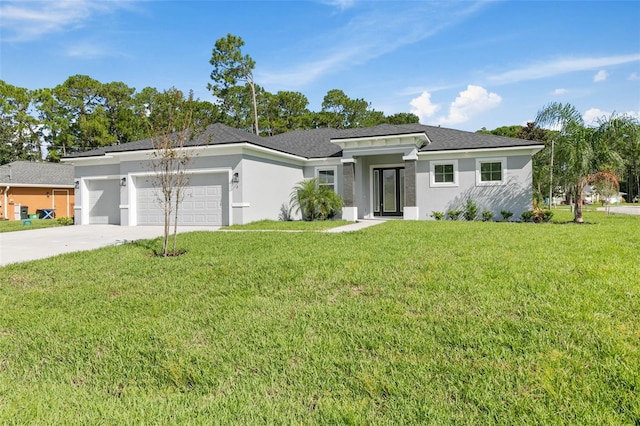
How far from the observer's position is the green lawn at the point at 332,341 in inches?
108

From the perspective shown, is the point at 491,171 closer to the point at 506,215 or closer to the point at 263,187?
the point at 506,215

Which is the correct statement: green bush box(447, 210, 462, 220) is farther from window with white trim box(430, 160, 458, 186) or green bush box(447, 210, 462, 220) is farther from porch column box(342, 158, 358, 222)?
porch column box(342, 158, 358, 222)

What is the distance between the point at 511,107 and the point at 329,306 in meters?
15.7

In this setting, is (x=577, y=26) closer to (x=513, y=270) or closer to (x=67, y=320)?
(x=513, y=270)

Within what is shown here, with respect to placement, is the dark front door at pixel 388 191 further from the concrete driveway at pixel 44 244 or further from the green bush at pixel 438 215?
the concrete driveway at pixel 44 244

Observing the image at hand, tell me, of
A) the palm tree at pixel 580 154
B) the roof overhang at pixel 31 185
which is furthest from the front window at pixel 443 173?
the roof overhang at pixel 31 185

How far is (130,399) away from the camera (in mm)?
2973

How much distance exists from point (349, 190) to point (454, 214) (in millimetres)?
4559

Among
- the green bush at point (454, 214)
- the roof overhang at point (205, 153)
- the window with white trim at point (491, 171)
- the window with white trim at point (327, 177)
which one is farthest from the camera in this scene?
the window with white trim at point (327, 177)

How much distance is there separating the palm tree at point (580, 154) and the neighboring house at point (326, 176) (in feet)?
3.99

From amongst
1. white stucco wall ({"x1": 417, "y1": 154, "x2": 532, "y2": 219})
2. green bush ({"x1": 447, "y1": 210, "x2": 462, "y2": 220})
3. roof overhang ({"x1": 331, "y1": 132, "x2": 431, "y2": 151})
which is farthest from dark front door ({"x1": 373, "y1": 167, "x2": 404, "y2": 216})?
green bush ({"x1": 447, "y1": 210, "x2": 462, "y2": 220})

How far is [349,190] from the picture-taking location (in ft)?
53.7

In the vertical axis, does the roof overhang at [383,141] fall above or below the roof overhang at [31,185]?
above

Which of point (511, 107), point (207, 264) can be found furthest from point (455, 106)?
point (207, 264)
